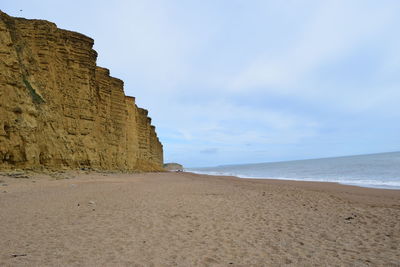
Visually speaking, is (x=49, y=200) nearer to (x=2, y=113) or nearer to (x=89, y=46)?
(x=2, y=113)

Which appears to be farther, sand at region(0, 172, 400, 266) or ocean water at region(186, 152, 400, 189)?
ocean water at region(186, 152, 400, 189)

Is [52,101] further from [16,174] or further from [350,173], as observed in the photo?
[350,173]

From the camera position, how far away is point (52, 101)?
16797 mm

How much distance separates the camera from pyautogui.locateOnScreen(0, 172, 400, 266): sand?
12.8 ft

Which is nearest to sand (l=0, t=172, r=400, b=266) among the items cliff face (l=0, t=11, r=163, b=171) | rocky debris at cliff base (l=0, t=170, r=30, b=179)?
rocky debris at cliff base (l=0, t=170, r=30, b=179)

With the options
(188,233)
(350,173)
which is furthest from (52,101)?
(350,173)

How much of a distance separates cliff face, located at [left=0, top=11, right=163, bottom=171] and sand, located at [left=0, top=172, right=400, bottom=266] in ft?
21.4

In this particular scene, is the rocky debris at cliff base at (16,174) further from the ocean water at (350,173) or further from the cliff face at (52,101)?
the ocean water at (350,173)

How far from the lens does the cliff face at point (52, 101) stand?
1332 cm

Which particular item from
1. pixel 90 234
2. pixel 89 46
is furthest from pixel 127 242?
pixel 89 46

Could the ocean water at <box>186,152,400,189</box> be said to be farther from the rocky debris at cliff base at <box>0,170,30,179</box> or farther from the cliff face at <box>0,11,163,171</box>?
the rocky debris at cliff base at <box>0,170,30,179</box>

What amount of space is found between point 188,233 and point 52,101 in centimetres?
1543

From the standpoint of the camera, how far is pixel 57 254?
3.91 metres

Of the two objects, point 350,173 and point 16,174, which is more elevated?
point 16,174
